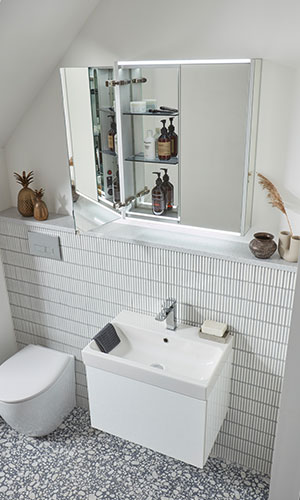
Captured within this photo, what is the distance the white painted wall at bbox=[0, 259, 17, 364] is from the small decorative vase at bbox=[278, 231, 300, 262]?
168cm

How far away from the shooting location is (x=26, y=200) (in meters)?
2.72

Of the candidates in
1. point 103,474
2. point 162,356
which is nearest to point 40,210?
point 162,356

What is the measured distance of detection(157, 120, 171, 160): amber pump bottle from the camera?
223cm

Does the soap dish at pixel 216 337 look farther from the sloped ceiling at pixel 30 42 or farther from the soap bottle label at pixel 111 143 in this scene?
the sloped ceiling at pixel 30 42

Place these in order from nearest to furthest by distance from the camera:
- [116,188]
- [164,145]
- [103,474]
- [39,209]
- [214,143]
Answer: [214,143] → [164,145] → [116,188] → [103,474] → [39,209]

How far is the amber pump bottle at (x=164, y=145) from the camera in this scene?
2.23m

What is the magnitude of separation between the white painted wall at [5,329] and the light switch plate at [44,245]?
0.33 metres

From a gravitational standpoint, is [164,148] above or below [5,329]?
above

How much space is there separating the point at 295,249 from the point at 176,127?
765 millimetres

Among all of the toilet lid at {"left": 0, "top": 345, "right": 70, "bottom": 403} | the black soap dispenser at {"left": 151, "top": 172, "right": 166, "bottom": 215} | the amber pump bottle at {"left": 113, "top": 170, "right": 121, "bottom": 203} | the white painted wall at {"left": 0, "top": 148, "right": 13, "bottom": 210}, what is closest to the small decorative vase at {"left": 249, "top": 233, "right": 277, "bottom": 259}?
the black soap dispenser at {"left": 151, "top": 172, "right": 166, "bottom": 215}

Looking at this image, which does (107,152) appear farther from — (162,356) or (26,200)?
(162,356)

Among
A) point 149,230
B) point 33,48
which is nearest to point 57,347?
point 149,230

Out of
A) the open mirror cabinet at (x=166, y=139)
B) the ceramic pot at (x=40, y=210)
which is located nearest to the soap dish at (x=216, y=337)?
the open mirror cabinet at (x=166, y=139)

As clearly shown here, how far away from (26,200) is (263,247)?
137 cm
